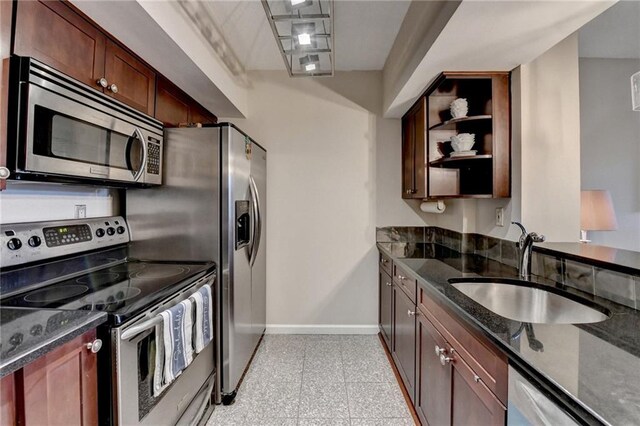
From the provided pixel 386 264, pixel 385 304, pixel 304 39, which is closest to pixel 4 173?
pixel 304 39

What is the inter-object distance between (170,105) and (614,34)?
11.1 ft

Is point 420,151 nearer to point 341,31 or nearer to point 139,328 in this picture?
point 341,31

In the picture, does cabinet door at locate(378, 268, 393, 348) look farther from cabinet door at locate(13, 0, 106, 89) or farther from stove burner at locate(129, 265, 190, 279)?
cabinet door at locate(13, 0, 106, 89)

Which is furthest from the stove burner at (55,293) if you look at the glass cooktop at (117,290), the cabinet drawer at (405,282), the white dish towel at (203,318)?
the cabinet drawer at (405,282)

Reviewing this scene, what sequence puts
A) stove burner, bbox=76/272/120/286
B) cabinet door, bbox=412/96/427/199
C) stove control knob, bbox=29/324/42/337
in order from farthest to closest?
cabinet door, bbox=412/96/427/199 → stove burner, bbox=76/272/120/286 → stove control knob, bbox=29/324/42/337

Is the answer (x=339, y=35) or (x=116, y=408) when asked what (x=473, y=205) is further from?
(x=116, y=408)

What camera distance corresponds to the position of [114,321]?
1075 mm

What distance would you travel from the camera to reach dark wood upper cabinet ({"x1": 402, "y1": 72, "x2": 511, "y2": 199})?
1881mm

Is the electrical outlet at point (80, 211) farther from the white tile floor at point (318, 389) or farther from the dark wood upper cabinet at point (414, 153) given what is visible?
the dark wood upper cabinet at point (414, 153)

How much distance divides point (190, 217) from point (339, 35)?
1887 mm

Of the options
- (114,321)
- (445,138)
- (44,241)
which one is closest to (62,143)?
(44,241)

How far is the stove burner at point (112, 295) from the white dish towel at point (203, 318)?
0.31 metres

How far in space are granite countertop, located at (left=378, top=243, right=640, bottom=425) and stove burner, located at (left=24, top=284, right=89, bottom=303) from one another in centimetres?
160

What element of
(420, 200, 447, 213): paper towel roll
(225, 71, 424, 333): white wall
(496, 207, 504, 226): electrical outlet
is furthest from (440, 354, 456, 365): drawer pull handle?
(225, 71, 424, 333): white wall
